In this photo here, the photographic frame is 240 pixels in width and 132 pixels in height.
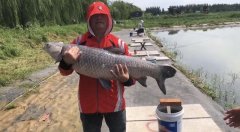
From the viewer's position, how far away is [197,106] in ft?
23.2

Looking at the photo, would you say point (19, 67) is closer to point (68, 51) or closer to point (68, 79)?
point (68, 79)

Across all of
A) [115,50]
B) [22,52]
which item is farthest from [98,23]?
[22,52]

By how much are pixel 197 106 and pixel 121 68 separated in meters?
4.01

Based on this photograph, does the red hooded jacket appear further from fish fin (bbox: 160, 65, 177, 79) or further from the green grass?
the green grass

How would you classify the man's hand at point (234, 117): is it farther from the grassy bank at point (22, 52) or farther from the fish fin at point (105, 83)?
the grassy bank at point (22, 52)

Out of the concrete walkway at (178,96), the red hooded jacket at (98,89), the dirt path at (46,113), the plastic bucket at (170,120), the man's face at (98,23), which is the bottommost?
the concrete walkway at (178,96)

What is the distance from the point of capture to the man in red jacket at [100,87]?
138 inches

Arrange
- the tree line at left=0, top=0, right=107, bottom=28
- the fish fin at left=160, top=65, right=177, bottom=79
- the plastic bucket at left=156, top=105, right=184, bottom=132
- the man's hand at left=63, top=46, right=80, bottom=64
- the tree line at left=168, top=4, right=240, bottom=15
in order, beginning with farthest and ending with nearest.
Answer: the tree line at left=168, top=4, right=240, bottom=15, the tree line at left=0, top=0, right=107, bottom=28, the plastic bucket at left=156, top=105, right=184, bottom=132, the fish fin at left=160, top=65, right=177, bottom=79, the man's hand at left=63, top=46, right=80, bottom=64

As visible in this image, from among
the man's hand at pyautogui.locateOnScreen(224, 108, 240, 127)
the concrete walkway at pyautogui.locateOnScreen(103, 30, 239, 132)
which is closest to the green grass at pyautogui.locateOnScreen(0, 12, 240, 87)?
the concrete walkway at pyautogui.locateOnScreen(103, 30, 239, 132)

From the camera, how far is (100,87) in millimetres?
3520

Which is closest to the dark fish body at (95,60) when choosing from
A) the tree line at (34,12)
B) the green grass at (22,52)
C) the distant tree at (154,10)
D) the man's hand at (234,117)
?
the man's hand at (234,117)

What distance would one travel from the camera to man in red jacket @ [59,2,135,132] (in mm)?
3505

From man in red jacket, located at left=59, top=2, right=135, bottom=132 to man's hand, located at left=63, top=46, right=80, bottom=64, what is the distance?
0.38ft

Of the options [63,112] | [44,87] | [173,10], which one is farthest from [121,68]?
[173,10]
